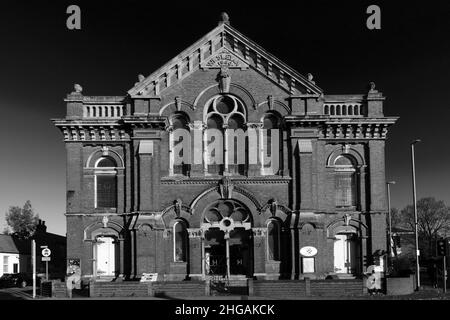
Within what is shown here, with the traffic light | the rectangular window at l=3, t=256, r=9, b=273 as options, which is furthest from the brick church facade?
the rectangular window at l=3, t=256, r=9, b=273

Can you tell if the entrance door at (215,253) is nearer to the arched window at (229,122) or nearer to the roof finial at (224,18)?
the arched window at (229,122)

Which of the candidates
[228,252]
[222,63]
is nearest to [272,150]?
[222,63]

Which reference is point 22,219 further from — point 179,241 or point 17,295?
point 179,241

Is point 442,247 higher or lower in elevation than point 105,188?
lower

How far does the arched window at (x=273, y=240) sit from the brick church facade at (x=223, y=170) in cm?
6

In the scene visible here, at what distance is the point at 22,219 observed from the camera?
3445 inches

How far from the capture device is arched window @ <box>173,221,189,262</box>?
36.2 m

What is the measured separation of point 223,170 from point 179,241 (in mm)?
4975

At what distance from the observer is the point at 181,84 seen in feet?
122

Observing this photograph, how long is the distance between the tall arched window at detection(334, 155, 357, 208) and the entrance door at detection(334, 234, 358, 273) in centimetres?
205

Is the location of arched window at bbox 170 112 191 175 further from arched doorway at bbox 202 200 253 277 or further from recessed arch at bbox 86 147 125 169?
recessed arch at bbox 86 147 125 169

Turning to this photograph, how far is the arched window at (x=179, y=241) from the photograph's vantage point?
36250mm
